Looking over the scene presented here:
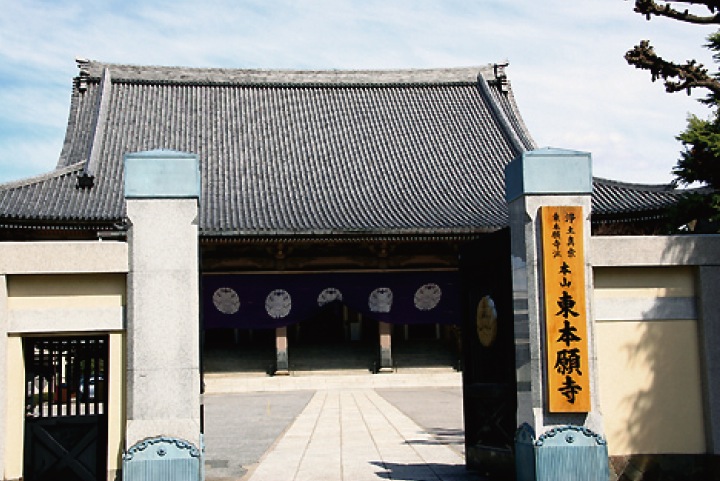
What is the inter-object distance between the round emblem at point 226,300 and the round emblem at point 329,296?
238 cm

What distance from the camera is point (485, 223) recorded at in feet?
74.7

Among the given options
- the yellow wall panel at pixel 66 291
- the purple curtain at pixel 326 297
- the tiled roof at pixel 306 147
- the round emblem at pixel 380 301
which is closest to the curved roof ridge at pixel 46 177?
the tiled roof at pixel 306 147

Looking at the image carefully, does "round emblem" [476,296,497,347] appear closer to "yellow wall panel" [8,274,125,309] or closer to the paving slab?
the paving slab

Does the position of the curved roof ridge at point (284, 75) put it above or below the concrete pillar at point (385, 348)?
above

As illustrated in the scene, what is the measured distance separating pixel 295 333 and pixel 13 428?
20821 mm

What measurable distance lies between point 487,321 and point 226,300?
1538 cm

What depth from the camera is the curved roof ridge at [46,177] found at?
22278 millimetres

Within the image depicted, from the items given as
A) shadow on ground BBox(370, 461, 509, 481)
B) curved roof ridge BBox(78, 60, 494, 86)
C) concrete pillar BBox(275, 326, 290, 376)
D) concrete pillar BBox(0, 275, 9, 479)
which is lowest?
shadow on ground BBox(370, 461, 509, 481)

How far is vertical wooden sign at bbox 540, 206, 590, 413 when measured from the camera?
8.09 metres

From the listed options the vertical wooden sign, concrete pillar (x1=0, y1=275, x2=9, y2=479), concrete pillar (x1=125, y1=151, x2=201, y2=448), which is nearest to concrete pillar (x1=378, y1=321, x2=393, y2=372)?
the vertical wooden sign

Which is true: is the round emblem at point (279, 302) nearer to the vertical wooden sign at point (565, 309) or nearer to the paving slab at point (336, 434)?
the paving slab at point (336, 434)

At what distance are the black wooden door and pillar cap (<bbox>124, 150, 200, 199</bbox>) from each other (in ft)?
10.9

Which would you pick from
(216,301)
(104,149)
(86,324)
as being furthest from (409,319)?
(86,324)

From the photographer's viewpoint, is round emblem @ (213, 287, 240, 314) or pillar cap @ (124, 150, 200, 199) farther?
round emblem @ (213, 287, 240, 314)
